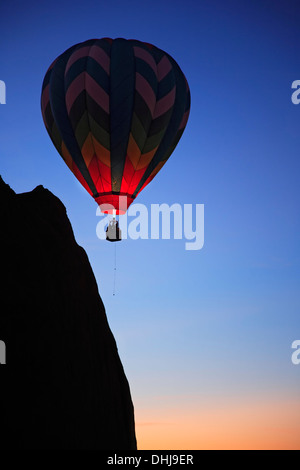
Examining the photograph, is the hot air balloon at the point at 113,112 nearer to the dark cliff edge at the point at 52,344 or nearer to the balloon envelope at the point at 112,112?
the balloon envelope at the point at 112,112

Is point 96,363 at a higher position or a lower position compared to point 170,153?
lower

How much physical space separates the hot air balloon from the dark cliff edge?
2.86 meters

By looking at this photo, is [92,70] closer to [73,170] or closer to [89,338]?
[73,170]

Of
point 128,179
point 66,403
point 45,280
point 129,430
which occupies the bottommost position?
point 129,430

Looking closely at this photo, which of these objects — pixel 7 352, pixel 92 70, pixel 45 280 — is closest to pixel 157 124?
pixel 92 70

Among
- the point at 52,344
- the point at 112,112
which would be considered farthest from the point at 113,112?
the point at 52,344

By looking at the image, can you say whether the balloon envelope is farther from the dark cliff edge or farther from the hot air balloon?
the dark cliff edge

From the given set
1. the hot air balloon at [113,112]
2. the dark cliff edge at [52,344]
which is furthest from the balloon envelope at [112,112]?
the dark cliff edge at [52,344]

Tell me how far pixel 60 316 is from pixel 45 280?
1393 mm

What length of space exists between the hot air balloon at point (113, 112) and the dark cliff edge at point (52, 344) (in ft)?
9.39

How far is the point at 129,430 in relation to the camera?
78.6ft

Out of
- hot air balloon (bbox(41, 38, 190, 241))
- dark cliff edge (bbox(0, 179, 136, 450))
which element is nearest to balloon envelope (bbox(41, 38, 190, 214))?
hot air balloon (bbox(41, 38, 190, 241))

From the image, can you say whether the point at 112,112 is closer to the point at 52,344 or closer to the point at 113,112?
the point at 113,112

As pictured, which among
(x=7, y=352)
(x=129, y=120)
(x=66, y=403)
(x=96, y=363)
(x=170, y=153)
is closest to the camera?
(x=7, y=352)
